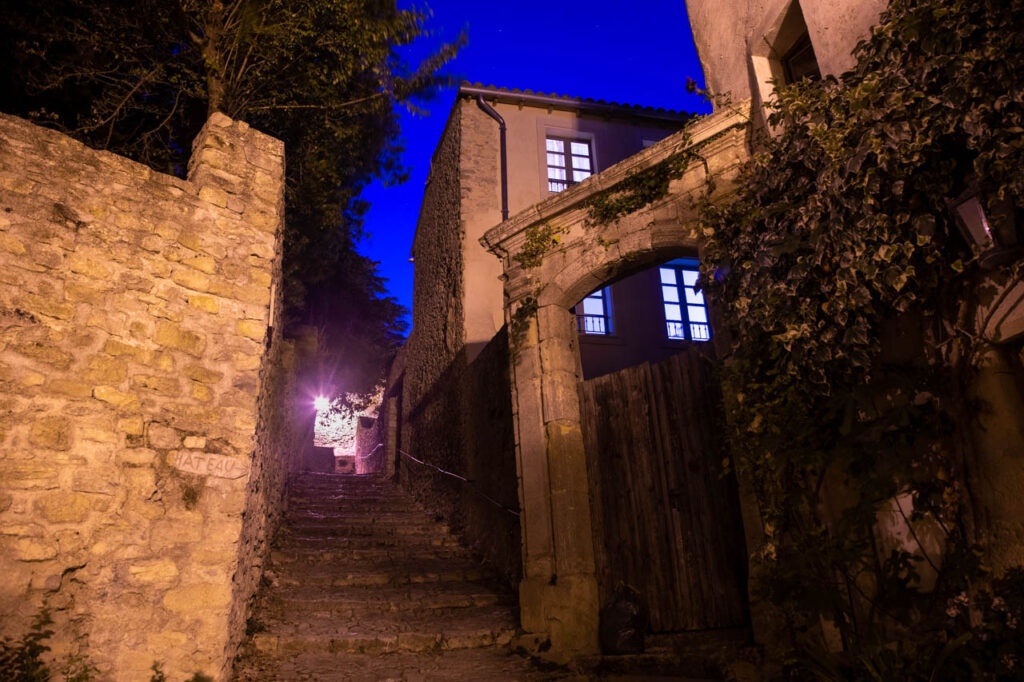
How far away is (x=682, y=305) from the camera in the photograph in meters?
11.9

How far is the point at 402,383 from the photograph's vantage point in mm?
14672

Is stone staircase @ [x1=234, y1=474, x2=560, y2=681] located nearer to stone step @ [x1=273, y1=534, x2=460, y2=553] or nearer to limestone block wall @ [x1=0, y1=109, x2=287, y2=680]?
stone step @ [x1=273, y1=534, x2=460, y2=553]

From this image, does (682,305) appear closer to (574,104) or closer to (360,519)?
(574,104)

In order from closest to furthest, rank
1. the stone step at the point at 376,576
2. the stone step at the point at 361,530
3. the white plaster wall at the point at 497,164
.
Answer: the stone step at the point at 376,576 → the stone step at the point at 361,530 → the white plaster wall at the point at 497,164

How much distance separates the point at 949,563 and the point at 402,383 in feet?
41.5

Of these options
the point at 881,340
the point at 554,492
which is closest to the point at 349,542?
the point at 554,492

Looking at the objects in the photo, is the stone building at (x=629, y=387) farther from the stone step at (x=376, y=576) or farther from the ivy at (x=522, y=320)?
the stone step at (x=376, y=576)

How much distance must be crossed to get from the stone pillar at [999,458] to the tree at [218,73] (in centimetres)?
623

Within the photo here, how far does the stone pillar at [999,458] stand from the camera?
2.84 meters

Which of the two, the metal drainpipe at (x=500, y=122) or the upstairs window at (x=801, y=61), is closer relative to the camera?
the upstairs window at (x=801, y=61)

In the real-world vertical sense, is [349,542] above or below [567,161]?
below

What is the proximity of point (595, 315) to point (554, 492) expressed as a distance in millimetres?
6630

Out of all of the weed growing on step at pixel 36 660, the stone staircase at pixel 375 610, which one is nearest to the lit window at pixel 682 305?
the stone staircase at pixel 375 610

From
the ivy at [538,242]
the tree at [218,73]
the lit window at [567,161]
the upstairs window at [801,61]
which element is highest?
the lit window at [567,161]
